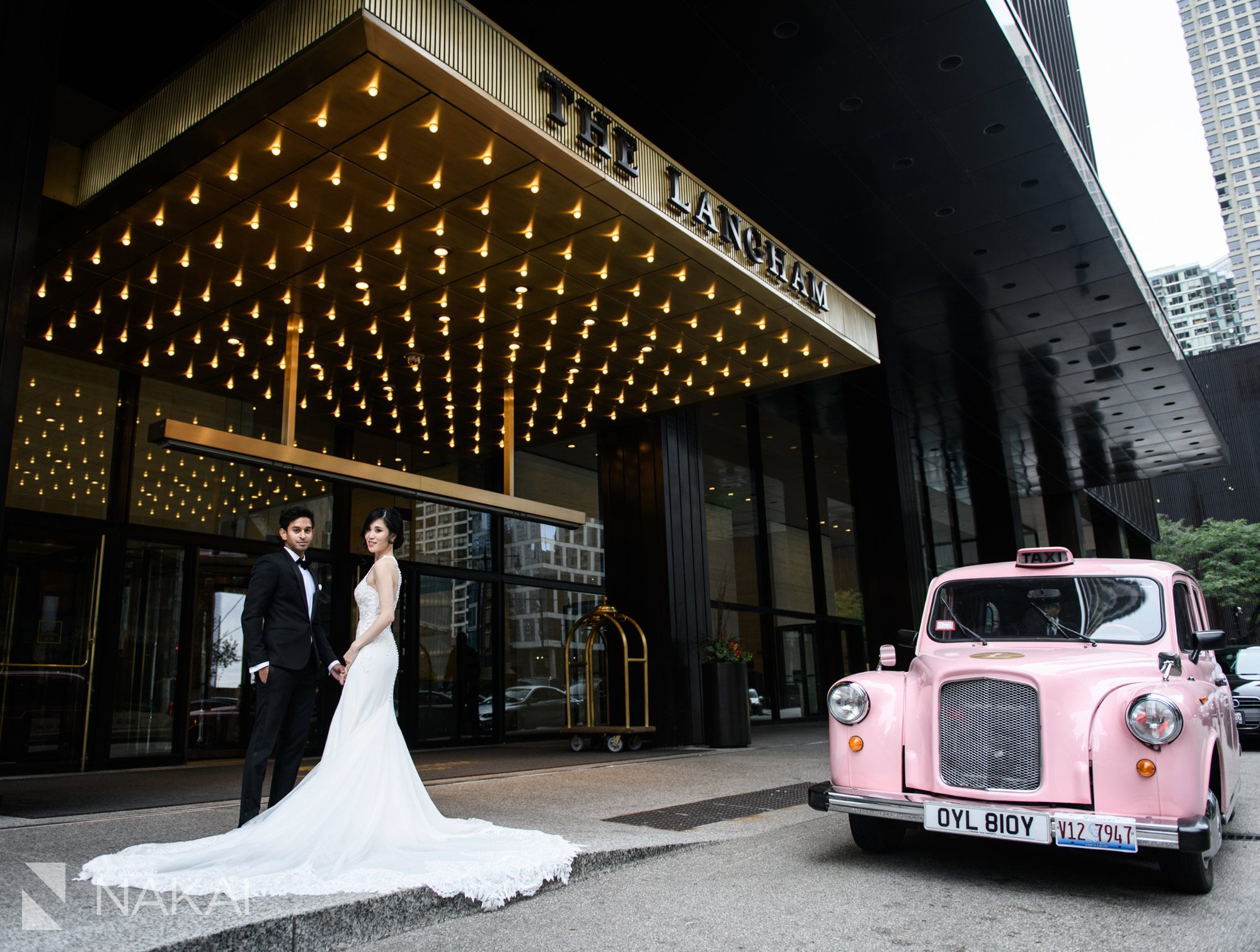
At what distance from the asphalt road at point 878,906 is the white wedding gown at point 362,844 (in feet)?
0.64

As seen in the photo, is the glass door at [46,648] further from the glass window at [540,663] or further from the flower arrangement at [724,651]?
the flower arrangement at [724,651]

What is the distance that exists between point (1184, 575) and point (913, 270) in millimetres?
7223

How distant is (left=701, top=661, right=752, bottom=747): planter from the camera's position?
A: 11.0m

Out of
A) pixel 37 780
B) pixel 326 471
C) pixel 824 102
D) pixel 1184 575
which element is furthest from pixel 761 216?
pixel 37 780

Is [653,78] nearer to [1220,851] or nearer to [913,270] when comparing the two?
[913,270]

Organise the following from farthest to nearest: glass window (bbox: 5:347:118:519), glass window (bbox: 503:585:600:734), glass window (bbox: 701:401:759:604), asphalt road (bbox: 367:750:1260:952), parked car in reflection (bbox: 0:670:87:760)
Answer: glass window (bbox: 701:401:759:604) < glass window (bbox: 503:585:600:734) < glass window (bbox: 5:347:118:519) < parked car in reflection (bbox: 0:670:87:760) < asphalt road (bbox: 367:750:1260:952)

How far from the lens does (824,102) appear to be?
8477 millimetres

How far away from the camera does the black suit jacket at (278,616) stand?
4258 millimetres

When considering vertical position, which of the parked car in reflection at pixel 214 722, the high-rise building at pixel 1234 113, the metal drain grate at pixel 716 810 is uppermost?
the high-rise building at pixel 1234 113

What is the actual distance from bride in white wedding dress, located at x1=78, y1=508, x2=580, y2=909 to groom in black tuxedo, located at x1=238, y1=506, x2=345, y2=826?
253 millimetres

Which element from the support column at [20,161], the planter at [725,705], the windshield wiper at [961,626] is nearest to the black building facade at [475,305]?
the support column at [20,161]

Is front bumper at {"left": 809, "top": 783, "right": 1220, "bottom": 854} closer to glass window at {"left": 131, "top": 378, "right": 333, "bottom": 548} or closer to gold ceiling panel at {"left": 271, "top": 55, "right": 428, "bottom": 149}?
gold ceiling panel at {"left": 271, "top": 55, "right": 428, "bottom": 149}

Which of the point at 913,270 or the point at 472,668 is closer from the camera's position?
the point at 913,270

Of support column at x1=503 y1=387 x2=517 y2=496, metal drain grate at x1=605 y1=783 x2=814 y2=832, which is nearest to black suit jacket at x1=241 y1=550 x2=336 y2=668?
metal drain grate at x1=605 y1=783 x2=814 y2=832
